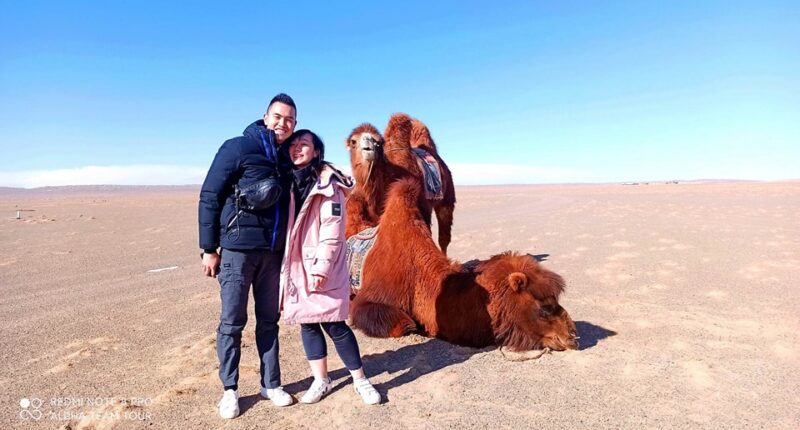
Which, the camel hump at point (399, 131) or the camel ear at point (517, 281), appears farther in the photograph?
the camel hump at point (399, 131)

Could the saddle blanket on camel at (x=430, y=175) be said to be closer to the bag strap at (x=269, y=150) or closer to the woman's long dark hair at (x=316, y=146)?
the woman's long dark hair at (x=316, y=146)

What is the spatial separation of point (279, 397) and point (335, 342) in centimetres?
52

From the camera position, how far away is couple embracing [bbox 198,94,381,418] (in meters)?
3.04

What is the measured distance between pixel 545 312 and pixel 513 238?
8.80 meters

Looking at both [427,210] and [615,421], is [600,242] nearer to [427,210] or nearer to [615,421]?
[427,210]

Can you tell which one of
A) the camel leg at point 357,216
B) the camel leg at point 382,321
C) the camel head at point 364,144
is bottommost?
the camel leg at point 382,321

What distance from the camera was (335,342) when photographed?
130 inches

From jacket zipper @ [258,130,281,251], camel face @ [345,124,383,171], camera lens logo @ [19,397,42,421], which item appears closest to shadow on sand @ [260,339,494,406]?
jacket zipper @ [258,130,281,251]

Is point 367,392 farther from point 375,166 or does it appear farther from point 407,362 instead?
point 375,166

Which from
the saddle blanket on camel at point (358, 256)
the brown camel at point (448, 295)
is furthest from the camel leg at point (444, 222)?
the brown camel at point (448, 295)

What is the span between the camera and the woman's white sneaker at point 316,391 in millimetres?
3252

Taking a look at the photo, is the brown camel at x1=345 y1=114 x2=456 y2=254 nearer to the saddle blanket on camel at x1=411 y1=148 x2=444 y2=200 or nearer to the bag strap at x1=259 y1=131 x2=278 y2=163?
the saddle blanket on camel at x1=411 y1=148 x2=444 y2=200

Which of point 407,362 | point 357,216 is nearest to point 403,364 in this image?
point 407,362

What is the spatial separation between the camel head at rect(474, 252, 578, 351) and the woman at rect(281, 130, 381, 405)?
1.27m
